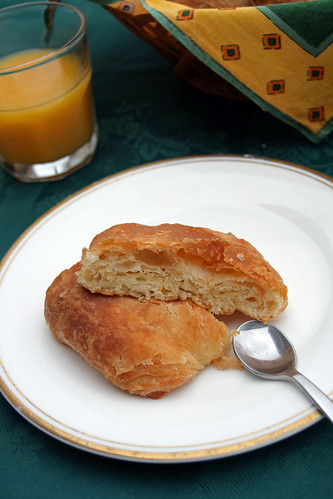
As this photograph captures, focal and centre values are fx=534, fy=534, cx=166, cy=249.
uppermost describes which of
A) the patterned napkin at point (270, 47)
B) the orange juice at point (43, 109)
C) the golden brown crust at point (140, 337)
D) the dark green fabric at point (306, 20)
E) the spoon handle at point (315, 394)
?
the dark green fabric at point (306, 20)

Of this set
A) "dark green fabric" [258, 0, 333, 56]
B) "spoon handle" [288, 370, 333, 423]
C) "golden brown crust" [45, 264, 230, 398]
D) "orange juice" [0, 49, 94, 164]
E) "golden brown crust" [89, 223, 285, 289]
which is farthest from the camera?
"orange juice" [0, 49, 94, 164]

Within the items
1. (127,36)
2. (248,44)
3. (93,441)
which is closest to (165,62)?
(127,36)

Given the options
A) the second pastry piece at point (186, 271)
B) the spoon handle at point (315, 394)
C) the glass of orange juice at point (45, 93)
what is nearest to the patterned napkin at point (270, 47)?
the glass of orange juice at point (45, 93)

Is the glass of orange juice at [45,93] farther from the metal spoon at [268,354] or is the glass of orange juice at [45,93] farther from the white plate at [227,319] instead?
the metal spoon at [268,354]

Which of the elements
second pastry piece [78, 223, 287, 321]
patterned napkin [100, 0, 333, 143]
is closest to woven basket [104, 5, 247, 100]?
patterned napkin [100, 0, 333, 143]

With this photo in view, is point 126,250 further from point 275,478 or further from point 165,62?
point 165,62

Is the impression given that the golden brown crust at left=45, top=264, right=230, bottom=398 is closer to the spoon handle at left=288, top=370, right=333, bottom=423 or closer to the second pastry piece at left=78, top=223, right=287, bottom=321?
the second pastry piece at left=78, top=223, right=287, bottom=321

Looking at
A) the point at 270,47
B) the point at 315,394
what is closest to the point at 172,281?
the point at 315,394
